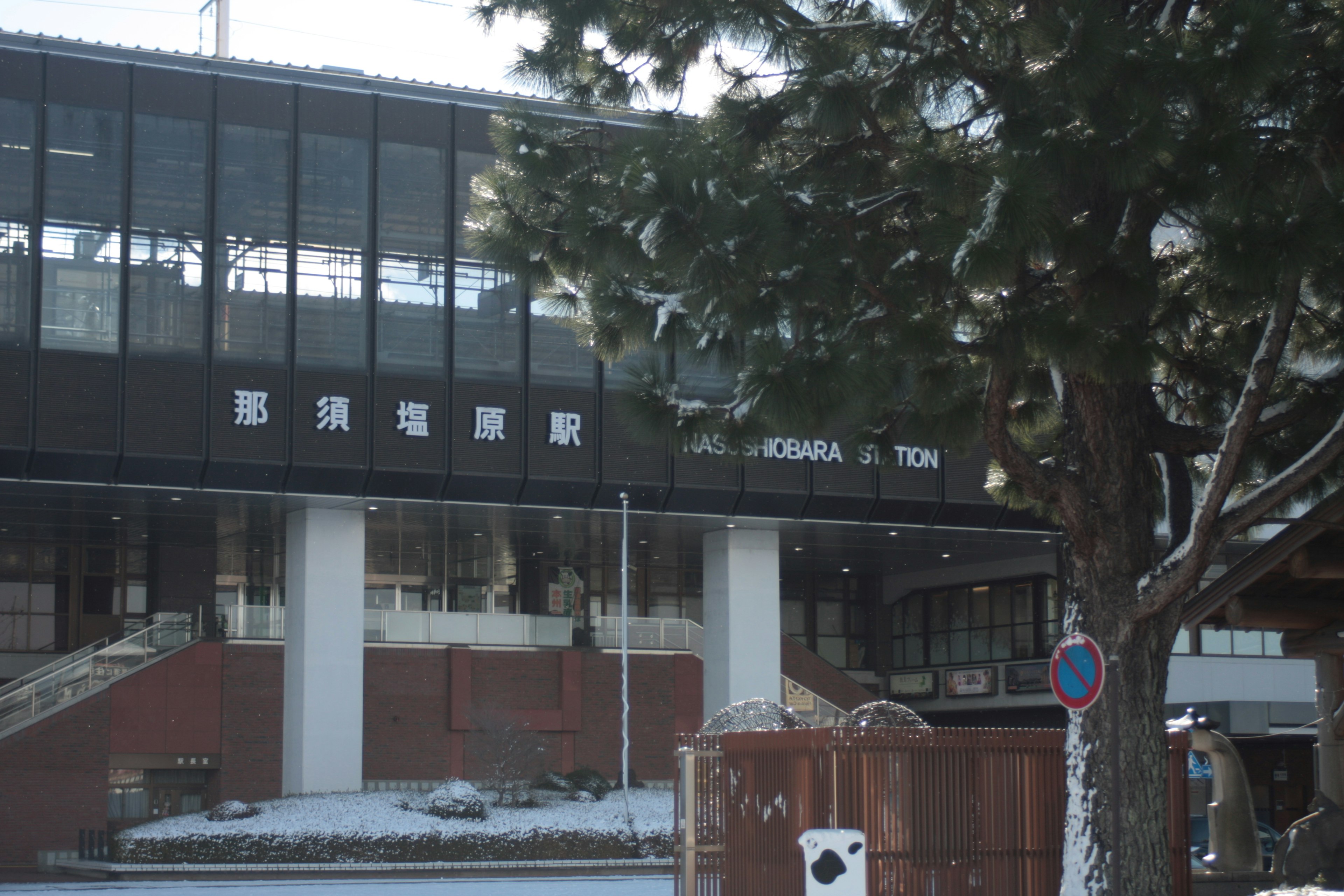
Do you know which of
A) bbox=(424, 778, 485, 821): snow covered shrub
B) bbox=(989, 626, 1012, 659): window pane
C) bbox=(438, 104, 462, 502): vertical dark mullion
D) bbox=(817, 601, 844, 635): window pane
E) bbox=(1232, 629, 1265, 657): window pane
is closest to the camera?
bbox=(438, 104, 462, 502): vertical dark mullion

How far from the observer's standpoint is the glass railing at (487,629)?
3644 centimetres

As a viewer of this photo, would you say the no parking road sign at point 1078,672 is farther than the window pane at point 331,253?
No

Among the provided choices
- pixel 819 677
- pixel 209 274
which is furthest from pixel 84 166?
pixel 819 677

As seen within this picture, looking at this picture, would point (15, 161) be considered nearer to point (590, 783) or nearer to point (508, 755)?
point (508, 755)

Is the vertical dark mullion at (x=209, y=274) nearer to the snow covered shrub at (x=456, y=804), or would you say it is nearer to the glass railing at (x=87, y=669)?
the glass railing at (x=87, y=669)

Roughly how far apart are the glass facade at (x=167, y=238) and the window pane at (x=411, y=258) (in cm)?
356

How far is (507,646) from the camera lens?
3953cm

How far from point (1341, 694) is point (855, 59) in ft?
27.4

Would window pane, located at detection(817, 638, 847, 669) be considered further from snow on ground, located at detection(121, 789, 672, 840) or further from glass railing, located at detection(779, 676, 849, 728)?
snow on ground, located at detection(121, 789, 672, 840)

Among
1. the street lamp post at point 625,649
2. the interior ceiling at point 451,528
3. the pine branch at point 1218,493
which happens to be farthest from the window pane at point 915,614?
the pine branch at point 1218,493

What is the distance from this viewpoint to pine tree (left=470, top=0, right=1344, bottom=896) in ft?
35.5

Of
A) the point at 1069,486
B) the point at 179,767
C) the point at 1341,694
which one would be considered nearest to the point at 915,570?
the point at 179,767

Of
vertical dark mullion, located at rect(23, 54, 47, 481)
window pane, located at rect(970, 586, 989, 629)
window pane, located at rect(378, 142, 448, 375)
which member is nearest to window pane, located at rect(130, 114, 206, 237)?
vertical dark mullion, located at rect(23, 54, 47, 481)

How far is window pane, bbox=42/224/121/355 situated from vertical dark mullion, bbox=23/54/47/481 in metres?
0.12
